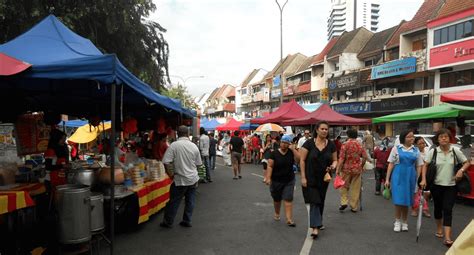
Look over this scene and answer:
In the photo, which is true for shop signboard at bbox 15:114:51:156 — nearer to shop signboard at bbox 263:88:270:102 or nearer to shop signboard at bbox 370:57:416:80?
shop signboard at bbox 370:57:416:80

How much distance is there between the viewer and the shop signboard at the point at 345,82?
112 feet

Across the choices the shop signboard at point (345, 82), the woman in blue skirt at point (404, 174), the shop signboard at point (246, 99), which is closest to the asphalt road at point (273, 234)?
the woman in blue skirt at point (404, 174)

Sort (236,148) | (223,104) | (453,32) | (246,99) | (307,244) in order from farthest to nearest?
1. (223,104)
2. (246,99)
3. (453,32)
4. (236,148)
5. (307,244)

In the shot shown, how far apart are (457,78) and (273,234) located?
78.3 ft

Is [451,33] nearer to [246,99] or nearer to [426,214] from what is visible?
[426,214]

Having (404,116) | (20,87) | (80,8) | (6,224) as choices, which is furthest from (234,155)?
(6,224)

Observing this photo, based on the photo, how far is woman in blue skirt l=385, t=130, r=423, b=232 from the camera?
19.7 ft

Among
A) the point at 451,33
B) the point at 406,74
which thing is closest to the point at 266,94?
the point at 406,74

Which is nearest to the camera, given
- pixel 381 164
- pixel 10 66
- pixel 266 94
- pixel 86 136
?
pixel 10 66

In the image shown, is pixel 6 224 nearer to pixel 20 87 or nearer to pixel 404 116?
pixel 20 87

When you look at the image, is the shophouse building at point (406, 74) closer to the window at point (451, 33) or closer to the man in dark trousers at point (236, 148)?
the window at point (451, 33)

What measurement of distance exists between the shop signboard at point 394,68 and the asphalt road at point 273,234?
21737mm

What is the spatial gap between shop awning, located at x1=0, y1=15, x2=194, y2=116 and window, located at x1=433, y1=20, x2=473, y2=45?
22.7 m

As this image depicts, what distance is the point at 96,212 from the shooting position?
4.75 metres
